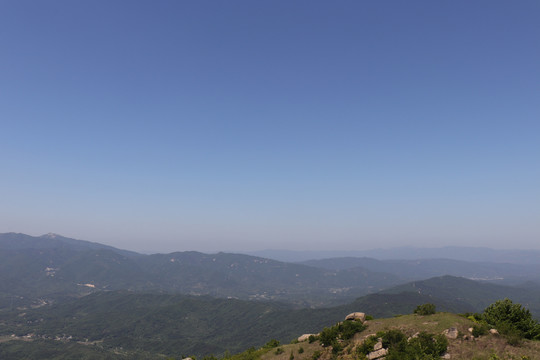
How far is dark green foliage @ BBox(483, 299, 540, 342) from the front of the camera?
35.4 m

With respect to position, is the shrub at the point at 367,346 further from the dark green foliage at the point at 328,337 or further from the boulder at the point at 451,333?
the boulder at the point at 451,333

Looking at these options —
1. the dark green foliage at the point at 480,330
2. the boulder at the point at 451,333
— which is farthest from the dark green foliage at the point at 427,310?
the dark green foliage at the point at 480,330

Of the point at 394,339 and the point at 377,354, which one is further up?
the point at 394,339

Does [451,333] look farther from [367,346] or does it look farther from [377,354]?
[367,346]

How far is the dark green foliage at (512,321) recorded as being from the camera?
116 ft

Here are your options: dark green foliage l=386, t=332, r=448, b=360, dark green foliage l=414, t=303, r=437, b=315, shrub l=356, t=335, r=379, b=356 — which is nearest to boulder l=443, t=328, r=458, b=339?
dark green foliage l=386, t=332, r=448, b=360

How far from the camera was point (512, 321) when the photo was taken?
129 feet

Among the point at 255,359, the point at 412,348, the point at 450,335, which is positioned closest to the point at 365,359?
the point at 412,348

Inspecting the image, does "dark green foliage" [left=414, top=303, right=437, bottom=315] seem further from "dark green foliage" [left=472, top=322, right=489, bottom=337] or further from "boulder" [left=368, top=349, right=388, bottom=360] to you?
"boulder" [left=368, top=349, right=388, bottom=360]

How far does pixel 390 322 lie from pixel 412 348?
12363mm

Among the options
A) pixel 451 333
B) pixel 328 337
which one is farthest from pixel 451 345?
pixel 328 337

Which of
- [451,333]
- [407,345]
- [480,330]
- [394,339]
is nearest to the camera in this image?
[480,330]

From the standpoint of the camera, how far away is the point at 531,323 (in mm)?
37594

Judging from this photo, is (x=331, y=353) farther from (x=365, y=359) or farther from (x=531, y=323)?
(x=531, y=323)
